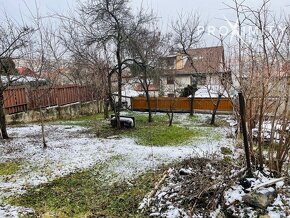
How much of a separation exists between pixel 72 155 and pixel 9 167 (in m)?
1.51

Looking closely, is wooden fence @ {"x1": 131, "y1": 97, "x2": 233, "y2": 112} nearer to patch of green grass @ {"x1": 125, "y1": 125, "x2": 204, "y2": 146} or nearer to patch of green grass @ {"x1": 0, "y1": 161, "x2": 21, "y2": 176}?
patch of green grass @ {"x1": 125, "y1": 125, "x2": 204, "y2": 146}

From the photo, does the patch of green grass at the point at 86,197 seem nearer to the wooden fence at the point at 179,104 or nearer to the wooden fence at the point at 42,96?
the wooden fence at the point at 42,96

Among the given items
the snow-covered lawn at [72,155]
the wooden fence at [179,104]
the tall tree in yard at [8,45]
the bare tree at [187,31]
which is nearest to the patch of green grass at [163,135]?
the snow-covered lawn at [72,155]

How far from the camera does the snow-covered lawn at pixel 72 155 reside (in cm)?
521

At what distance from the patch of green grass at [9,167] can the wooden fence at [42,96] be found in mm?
3672

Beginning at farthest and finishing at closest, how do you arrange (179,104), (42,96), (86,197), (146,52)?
(179,104)
(42,96)
(146,52)
(86,197)

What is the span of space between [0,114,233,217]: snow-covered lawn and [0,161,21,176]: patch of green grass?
0.11 m

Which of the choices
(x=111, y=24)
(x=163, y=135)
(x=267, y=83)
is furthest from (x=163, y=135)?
(x=267, y=83)

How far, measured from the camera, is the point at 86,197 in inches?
176

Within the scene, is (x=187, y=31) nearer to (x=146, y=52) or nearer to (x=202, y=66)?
(x=202, y=66)

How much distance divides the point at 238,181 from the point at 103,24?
8.26 metres

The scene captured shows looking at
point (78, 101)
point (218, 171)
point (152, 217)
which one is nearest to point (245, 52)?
point (218, 171)

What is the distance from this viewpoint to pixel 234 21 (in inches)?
172

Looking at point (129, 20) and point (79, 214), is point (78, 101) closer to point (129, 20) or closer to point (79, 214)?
point (129, 20)
